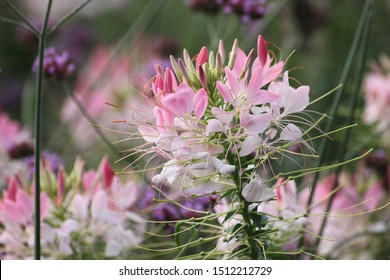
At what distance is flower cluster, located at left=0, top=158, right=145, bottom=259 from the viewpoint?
0.68m

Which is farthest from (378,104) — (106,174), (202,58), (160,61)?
(202,58)

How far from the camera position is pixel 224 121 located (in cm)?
49

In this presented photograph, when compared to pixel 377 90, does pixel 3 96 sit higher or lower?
higher

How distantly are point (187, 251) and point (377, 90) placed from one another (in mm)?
351

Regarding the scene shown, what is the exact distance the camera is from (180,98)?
0.48 meters

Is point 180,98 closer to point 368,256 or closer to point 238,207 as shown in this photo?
point 238,207

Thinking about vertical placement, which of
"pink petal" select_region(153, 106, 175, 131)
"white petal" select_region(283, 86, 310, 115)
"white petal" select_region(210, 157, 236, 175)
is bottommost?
"white petal" select_region(210, 157, 236, 175)

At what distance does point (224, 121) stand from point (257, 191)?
49mm

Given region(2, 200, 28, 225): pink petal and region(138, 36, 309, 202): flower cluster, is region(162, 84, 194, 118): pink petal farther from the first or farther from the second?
region(2, 200, 28, 225): pink petal

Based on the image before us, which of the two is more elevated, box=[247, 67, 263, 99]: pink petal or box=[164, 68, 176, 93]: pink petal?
box=[164, 68, 176, 93]: pink petal

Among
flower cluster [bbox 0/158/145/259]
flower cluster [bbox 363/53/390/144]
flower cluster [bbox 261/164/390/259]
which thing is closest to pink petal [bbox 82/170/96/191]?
flower cluster [bbox 0/158/145/259]

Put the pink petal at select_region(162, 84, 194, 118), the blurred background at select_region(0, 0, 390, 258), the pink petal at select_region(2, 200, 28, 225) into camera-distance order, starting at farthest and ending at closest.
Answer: the blurred background at select_region(0, 0, 390, 258)
the pink petal at select_region(2, 200, 28, 225)
the pink petal at select_region(162, 84, 194, 118)

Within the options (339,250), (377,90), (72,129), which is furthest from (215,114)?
(72,129)
